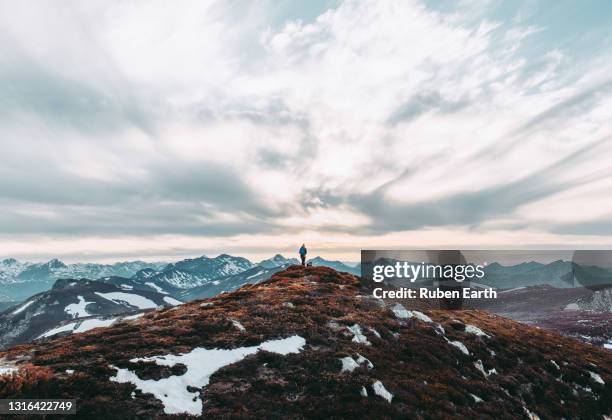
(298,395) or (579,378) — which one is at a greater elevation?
(298,395)

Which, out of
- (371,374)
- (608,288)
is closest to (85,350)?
(371,374)

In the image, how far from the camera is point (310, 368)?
19.8 meters

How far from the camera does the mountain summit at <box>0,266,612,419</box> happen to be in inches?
610

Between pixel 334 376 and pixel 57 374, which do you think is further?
pixel 334 376

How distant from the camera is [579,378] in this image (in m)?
26.1

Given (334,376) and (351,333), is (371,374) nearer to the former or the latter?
(334,376)

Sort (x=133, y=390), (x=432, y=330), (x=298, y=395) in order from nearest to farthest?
(x=133, y=390)
(x=298, y=395)
(x=432, y=330)

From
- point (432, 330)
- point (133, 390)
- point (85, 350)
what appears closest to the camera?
point (133, 390)

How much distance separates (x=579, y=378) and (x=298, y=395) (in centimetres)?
2389

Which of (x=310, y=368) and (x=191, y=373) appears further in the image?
(x=310, y=368)

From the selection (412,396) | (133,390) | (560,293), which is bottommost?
(560,293)

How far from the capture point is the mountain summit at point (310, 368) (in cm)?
1548

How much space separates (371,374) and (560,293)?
9273 inches

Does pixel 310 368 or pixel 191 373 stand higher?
pixel 191 373
